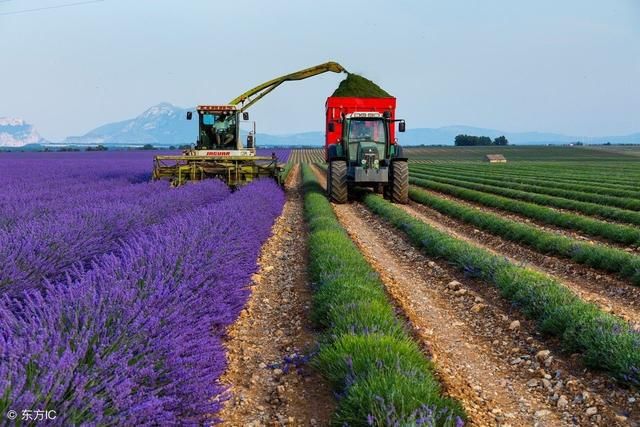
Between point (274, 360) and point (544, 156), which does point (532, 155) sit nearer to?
point (544, 156)

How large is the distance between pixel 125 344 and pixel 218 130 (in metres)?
16.8

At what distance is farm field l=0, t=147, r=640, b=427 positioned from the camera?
2869mm

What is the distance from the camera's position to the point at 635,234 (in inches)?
393

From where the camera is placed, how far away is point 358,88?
2098 cm

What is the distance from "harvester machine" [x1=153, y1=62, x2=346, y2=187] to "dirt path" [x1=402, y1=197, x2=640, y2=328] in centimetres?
791

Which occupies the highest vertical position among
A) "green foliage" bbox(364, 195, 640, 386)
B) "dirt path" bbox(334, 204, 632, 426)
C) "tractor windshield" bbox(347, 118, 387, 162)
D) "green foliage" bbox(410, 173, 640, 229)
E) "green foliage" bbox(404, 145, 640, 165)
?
"tractor windshield" bbox(347, 118, 387, 162)

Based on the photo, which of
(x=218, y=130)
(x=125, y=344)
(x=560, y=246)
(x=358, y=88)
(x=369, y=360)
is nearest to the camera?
(x=125, y=344)

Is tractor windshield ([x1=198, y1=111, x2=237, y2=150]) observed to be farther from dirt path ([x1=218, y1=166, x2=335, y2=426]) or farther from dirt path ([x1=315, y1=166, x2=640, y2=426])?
dirt path ([x1=315, y1=166, x2=640, y2=426])

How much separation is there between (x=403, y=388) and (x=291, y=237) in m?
7.97

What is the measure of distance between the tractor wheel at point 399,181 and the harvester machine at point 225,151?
4.16 metres

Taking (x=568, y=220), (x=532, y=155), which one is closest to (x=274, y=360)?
(x=568, y=220)

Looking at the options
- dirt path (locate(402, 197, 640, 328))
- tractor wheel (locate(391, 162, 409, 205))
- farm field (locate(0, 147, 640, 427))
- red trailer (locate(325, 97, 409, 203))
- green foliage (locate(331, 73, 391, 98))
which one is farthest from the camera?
green foliage (locate(331, 73, 391, 98))

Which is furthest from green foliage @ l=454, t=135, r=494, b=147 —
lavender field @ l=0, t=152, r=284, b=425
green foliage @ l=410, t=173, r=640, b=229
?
lavender field @ l=0, t=152, r=284, b=425

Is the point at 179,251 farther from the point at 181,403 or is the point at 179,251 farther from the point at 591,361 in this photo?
the point at 591,361
